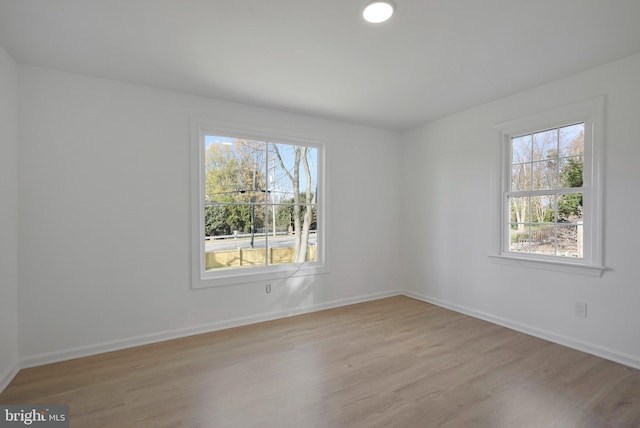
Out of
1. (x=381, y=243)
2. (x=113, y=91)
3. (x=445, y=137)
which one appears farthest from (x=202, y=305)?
(x=445, y=137)

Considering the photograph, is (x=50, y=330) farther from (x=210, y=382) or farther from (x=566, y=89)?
(x=566, y=89)

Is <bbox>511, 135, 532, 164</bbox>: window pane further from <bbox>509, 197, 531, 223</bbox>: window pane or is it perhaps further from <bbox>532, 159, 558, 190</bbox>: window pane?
<bbox>509, 197, 531, 223</bbox>: window pane

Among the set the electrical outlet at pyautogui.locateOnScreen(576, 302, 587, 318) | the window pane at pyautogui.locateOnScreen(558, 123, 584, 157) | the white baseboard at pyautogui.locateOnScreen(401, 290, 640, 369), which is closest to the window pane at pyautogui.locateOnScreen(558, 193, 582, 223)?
the window pane at pyautogui.locateOnScreen(558, 123, 584, 157)

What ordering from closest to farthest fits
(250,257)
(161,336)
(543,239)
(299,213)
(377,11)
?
(377,11) → (161,336) → (543,239) → (250,257) → (299,213)

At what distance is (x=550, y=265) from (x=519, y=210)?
67cm

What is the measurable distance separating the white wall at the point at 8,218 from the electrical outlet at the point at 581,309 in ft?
15.8

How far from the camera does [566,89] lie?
2.97 m

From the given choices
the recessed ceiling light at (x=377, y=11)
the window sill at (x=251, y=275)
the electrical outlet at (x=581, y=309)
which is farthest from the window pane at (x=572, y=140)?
the window sill at (x=251, y=275)

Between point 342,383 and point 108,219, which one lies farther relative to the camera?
point 108,219

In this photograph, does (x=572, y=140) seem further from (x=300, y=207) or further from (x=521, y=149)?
(x=300, y=207)

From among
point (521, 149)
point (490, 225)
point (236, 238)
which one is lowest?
point (236, 238)

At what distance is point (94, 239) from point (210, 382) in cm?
171

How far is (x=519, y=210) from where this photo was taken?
3463 millimetres

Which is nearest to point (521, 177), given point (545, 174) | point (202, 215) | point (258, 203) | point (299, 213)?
point (545, 174)
